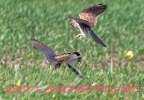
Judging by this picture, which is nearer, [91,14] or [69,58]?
[69,58]

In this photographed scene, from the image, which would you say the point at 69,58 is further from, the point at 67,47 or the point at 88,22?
the point at 67,47

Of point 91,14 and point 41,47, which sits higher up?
point 91,14

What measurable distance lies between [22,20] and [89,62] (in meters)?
2.55

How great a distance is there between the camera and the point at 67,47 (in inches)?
325

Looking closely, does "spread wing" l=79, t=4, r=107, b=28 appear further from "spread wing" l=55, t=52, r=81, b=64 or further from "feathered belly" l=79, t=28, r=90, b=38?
"spread wing" l=55, t=52, r=81, b=64

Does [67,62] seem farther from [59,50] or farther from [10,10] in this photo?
[10,10]

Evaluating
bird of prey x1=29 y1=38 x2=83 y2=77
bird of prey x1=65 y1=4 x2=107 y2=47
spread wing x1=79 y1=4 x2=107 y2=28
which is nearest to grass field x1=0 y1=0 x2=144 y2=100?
bird of prey x1=29 y1=38 x2=83 y2=77

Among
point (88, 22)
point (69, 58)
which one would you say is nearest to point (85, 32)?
point (88, 22)

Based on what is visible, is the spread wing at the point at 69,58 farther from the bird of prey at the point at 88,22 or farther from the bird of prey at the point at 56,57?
the bird of prey at the point at 88,22

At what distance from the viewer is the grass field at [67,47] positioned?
528 cm

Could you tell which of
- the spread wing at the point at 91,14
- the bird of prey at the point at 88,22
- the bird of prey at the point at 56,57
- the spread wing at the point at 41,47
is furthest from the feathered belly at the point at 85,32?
the spread wing at the point at 41,47

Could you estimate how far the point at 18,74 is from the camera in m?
5.51

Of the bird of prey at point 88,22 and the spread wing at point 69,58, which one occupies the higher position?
the bird of prey at point 88,22

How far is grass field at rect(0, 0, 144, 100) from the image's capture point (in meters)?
5.28
